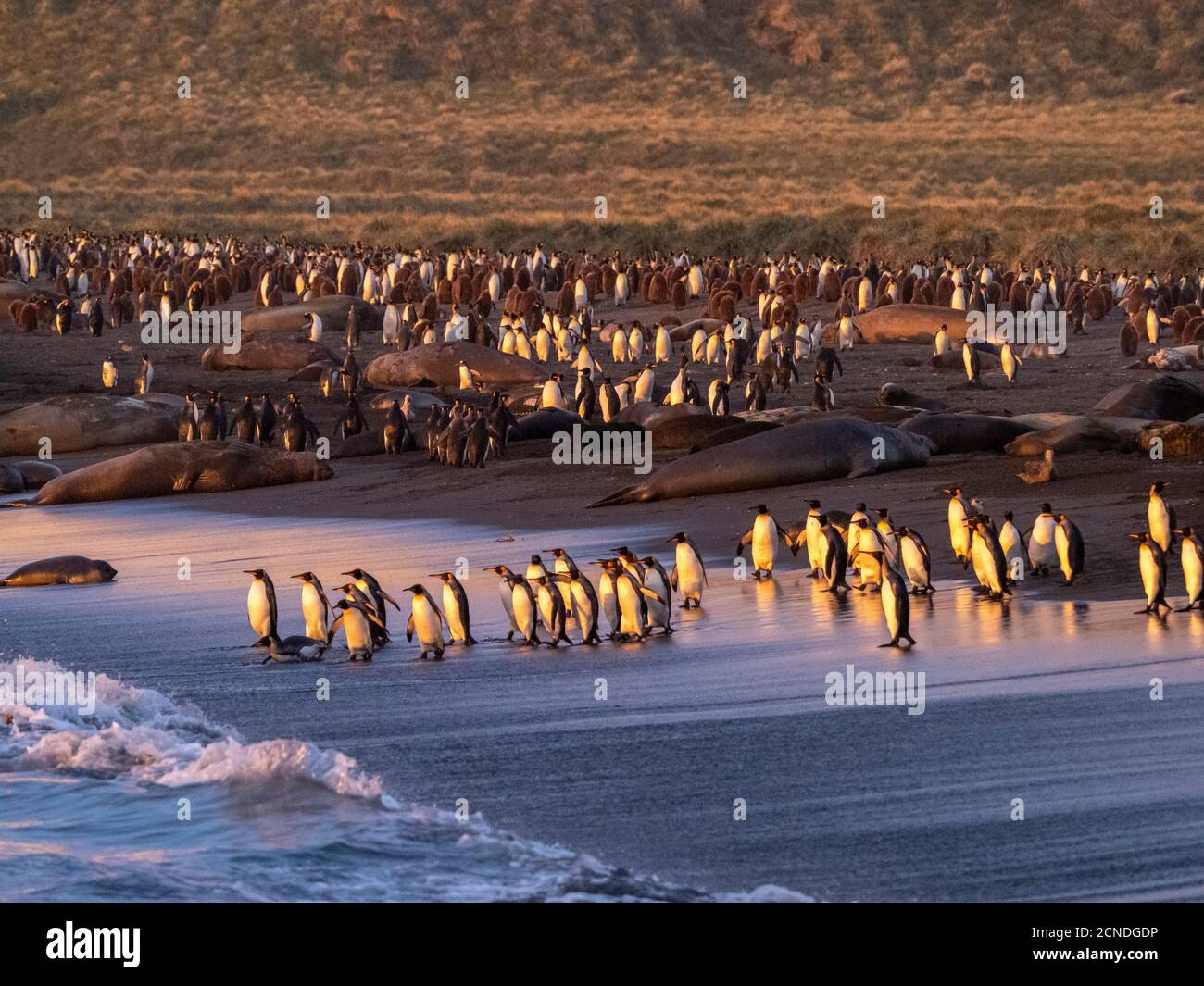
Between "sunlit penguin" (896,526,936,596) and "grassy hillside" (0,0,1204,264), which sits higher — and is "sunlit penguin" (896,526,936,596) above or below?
below

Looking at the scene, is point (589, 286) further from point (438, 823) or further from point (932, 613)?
point (438, 823)

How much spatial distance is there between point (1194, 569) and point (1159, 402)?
22.1ft

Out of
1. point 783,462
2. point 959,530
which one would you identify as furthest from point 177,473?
point 959,530

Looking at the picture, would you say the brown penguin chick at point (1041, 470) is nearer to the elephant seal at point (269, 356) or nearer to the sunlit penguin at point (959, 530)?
the sunlit penguin at point (959, 530)

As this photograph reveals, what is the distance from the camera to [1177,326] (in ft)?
88.1

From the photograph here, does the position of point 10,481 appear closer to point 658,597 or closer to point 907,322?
point 658,597

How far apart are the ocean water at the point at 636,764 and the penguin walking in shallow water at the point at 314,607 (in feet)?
0.67

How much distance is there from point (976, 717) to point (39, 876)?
12.0 feet

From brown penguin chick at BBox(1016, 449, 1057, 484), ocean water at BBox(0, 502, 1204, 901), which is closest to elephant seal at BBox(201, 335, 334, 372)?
brown penguin chick at BBox(1016, 449, 1057, 484)

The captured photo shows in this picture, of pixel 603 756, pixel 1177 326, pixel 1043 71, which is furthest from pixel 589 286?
pixel 1043 71

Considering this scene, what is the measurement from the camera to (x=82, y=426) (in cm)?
2009

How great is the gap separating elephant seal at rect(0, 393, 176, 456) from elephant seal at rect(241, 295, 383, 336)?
983cm

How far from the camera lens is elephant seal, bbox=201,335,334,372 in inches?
1027

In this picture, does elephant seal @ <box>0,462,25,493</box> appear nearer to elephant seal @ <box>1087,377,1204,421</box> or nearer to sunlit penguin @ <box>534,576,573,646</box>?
sunlit penguin @ <box>534,576,573,646</box>
